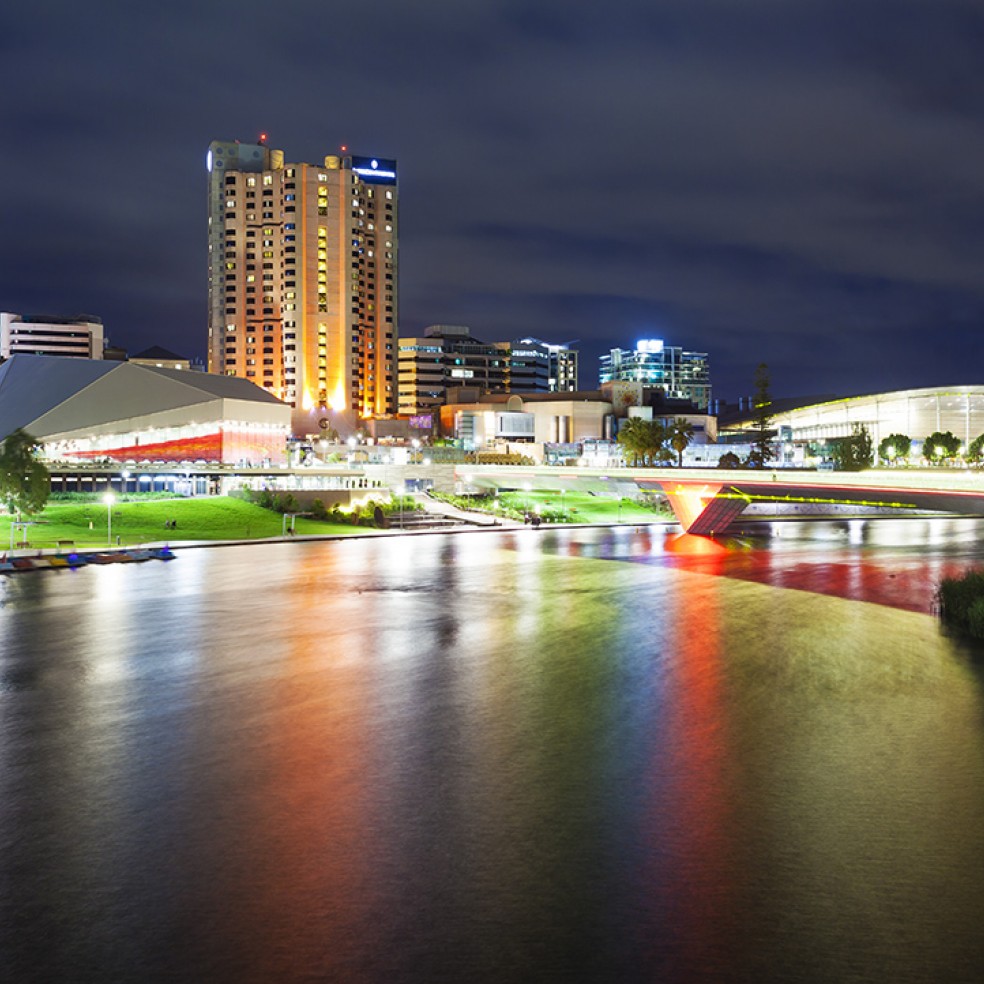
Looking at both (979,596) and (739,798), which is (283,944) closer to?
(739,798)

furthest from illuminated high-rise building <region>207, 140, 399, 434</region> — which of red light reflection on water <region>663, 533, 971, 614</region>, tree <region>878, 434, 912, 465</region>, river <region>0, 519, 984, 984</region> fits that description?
river <region>0, 519, 984, 984</region>

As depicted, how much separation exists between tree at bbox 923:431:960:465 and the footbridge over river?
51.3 meters

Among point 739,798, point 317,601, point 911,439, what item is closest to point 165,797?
point 739,798

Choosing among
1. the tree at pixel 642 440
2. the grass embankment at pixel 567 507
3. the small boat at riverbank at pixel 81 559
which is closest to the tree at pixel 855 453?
the tree at pixel 642 440

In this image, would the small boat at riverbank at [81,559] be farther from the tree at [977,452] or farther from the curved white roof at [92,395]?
the tree at [977,452]

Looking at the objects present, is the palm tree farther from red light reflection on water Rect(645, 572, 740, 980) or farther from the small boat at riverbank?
red light reflection on water Rect(645, 572, 740, 980)

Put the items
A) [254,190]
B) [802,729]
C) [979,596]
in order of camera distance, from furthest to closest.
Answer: [254,190], [979,596], [802,729]

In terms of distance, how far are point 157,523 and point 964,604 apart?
59.7 meters

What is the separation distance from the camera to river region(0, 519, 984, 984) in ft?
43.0

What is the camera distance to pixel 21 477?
67.5 meters

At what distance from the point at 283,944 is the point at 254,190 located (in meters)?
196

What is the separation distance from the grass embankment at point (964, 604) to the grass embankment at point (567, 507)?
5992cm

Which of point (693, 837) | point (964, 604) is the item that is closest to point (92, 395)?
point (964, 604)

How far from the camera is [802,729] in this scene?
2406 centimetres
